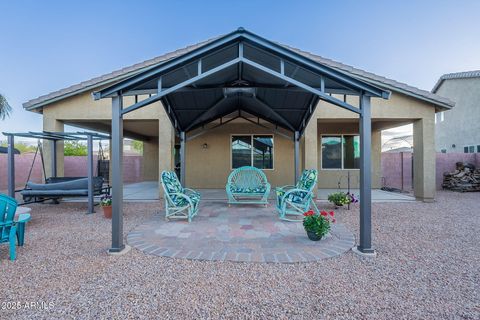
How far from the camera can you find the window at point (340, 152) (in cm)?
1036

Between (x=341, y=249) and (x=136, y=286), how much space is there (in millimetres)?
2573

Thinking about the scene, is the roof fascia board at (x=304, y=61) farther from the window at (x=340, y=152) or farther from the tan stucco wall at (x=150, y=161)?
the tan stucco wall at (x=150, y=161)

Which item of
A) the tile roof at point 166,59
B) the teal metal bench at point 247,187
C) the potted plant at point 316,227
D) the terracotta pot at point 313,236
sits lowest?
the terracotta pot at point 313,236

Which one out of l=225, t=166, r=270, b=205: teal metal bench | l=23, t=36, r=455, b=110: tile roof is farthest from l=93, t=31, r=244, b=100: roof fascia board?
l=23, t=36, r=455, b=110: tile roof

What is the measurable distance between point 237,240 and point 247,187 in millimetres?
2879

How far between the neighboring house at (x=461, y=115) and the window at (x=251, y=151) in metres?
10.8

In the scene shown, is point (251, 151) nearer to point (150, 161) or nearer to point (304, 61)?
point (304, 61)

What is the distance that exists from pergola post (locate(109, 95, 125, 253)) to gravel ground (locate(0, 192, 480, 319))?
0.26 m

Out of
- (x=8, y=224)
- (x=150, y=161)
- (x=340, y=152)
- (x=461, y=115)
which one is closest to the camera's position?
(x=8, y=224)

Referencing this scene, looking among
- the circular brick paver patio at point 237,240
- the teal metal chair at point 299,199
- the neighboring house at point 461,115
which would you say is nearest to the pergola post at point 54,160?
the circular brick paver patio at point 237,240

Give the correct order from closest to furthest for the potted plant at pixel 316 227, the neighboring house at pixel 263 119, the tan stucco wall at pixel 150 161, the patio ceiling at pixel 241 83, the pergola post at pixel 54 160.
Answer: the patio ceiling at pixel 241 83, the potted plant at pixel 316 227, the neighboring house at pixel 263 119, the pergola post at pixel 54 160, the tan stucco wall at pixel 150 161

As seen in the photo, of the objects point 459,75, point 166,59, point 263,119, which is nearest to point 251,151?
point 263,119

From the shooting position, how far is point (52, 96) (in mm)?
6918

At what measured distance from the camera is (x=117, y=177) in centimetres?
342
